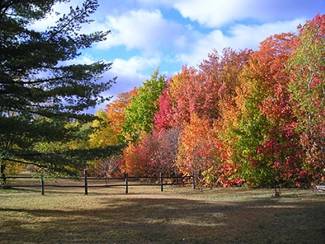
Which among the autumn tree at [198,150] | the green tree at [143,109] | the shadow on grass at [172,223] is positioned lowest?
the shadow on grass at [172,223]

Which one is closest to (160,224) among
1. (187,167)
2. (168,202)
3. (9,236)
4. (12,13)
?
(9,236)

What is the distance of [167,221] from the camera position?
50.9 ft

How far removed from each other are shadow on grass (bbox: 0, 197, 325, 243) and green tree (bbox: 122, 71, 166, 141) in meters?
40.2

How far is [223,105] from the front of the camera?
3516cm

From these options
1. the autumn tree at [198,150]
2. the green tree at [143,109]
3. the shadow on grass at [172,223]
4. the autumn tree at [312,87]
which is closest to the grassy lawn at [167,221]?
the shadow on grass at [172,223]

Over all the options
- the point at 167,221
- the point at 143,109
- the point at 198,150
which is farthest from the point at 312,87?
the point at 143,109

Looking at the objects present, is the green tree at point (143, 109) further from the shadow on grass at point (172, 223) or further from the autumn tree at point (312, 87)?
the shadow on grass at point (172, 223)

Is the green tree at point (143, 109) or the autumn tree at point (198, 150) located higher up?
the green tree at point (143, 109)

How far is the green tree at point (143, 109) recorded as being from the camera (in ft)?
200

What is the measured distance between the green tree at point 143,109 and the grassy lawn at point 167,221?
3887 cm

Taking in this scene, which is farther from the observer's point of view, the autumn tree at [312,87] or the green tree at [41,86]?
the autumn tree at [312,87]

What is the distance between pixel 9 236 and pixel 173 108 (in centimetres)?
3804

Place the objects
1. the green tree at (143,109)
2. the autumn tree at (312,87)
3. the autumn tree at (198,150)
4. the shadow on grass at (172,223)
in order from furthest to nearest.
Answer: the green tree at (143,109) < the autumn tree at (198,150) < the autumn tree at (312,87) < the shadow on grass at (172,223)

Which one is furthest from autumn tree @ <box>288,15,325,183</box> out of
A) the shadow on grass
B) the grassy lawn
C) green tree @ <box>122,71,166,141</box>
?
green tree @ <box>122,71,166,141</box>
